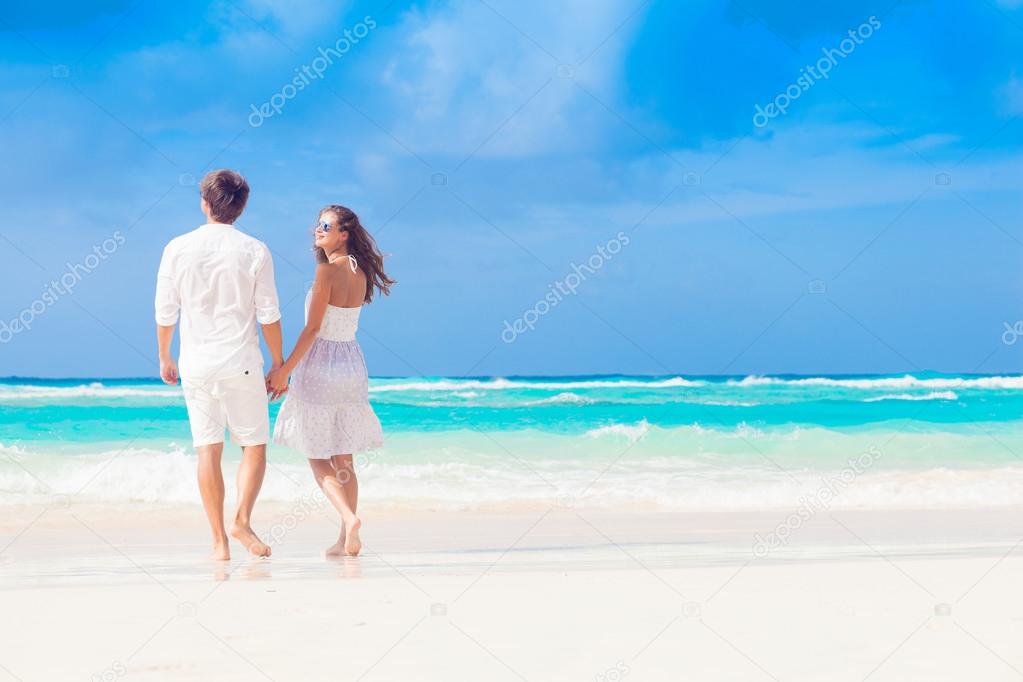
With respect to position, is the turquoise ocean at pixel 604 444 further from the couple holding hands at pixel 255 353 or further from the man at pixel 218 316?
the man at pixel 218 316

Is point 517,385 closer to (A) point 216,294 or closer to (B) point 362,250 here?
(B) point 362,250

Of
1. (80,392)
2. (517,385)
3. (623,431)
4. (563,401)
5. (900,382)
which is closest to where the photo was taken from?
(623,431)

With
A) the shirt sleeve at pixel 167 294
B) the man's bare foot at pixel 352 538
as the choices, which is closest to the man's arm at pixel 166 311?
the shirt sleeve at pixel 167 294

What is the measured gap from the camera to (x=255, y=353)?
4.66m

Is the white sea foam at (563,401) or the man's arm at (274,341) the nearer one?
the man's arm at (274,341)

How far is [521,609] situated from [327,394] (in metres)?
1.69

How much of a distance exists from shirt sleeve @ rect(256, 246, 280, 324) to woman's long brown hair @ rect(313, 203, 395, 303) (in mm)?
369

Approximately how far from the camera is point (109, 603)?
3.78 metres

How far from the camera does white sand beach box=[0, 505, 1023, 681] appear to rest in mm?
2953

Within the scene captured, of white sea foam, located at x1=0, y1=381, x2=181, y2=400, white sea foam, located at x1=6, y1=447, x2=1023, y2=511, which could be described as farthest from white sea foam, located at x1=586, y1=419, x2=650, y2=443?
white sea foam, located at x1=0, y1=381, x2=181, y2=400

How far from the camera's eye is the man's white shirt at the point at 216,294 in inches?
180

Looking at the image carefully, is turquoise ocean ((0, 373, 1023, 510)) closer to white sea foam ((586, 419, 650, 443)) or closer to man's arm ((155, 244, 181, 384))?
white sea foam ((586, 419, 650, 443))

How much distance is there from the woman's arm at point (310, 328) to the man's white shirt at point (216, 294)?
172mm

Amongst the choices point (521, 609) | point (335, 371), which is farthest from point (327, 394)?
point (521, 609)
